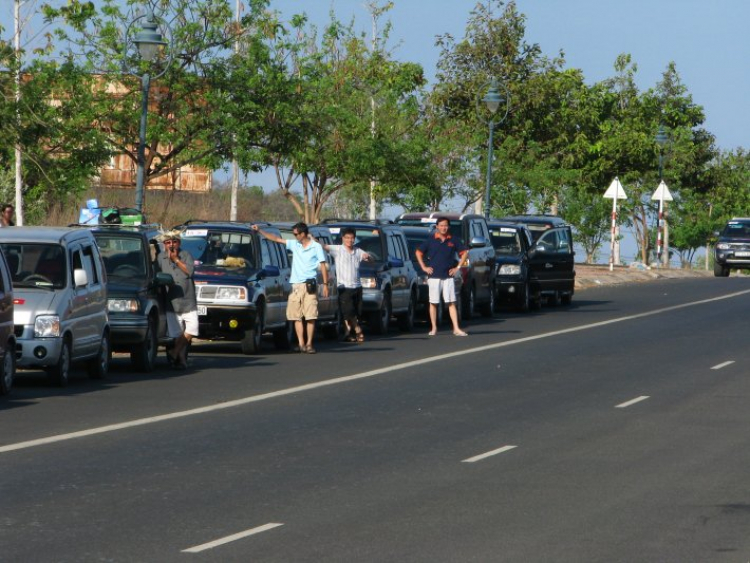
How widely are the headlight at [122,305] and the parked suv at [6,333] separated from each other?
10.00ft

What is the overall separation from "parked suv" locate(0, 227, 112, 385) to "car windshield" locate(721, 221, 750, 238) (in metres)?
42.0

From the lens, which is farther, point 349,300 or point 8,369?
point 349,300

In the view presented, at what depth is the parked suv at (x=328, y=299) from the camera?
993 inches

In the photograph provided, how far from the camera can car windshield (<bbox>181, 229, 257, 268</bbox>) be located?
2348 centimetres

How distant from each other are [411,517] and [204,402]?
6.99 metres

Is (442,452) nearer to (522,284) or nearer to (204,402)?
(204,402)

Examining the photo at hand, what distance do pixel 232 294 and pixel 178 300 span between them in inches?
88.1

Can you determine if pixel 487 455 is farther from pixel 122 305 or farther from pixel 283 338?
pixel 283 338

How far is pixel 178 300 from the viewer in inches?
802

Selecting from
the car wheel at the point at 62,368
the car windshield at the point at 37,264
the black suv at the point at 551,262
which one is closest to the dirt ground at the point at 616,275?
the black suv at the point at 551,262

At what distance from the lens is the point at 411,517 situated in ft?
31.8

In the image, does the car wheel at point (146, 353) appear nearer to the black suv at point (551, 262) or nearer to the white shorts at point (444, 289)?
the white shorts at point (444, 289)

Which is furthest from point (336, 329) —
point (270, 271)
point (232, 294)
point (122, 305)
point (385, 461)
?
point (385, 461)

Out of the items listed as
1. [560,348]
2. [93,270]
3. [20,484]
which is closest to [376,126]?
[560,348]
